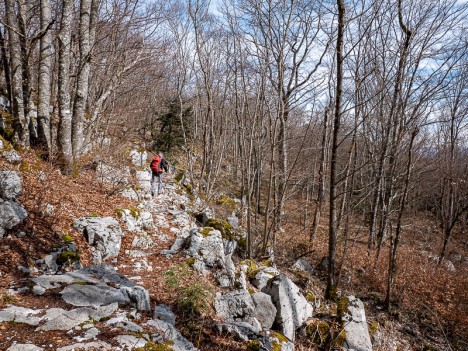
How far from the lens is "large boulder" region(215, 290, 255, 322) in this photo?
15.6 ft

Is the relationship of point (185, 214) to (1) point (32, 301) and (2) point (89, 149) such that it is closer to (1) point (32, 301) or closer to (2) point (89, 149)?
(2) point (89, 149)

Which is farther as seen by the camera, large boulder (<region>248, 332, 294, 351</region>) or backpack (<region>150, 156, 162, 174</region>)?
backpack (<region>150, 156, 162, 174</region>)

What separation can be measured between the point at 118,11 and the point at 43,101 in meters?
5.16

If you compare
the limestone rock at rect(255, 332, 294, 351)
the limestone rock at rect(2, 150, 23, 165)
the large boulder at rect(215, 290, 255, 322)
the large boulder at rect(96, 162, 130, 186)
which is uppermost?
the limestone rock at rect(2, 150, 23, 165)

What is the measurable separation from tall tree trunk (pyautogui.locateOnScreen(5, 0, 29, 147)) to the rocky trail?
119 inches

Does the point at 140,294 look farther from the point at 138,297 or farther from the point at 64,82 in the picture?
the point at 64,82

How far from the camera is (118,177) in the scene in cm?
925

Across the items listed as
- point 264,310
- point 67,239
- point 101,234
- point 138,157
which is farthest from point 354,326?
point 138,157

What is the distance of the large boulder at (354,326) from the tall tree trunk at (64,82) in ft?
26.4

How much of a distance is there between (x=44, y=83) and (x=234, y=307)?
25.7 feet

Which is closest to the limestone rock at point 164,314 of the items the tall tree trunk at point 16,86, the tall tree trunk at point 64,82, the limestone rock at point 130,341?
the limestone rock at point 130,341

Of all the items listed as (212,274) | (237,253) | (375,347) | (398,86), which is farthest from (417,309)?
(398,86)

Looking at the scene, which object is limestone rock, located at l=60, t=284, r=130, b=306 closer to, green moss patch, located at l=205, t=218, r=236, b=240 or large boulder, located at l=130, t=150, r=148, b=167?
green moss patch, located at l=205, t=218, r=236, b=240

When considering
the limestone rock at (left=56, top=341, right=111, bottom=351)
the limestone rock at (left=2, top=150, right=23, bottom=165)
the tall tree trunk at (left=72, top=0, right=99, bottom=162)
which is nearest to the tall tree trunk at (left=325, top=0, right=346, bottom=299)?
the limestone rock at (left=56, top=341, right=111, bottom=351)
